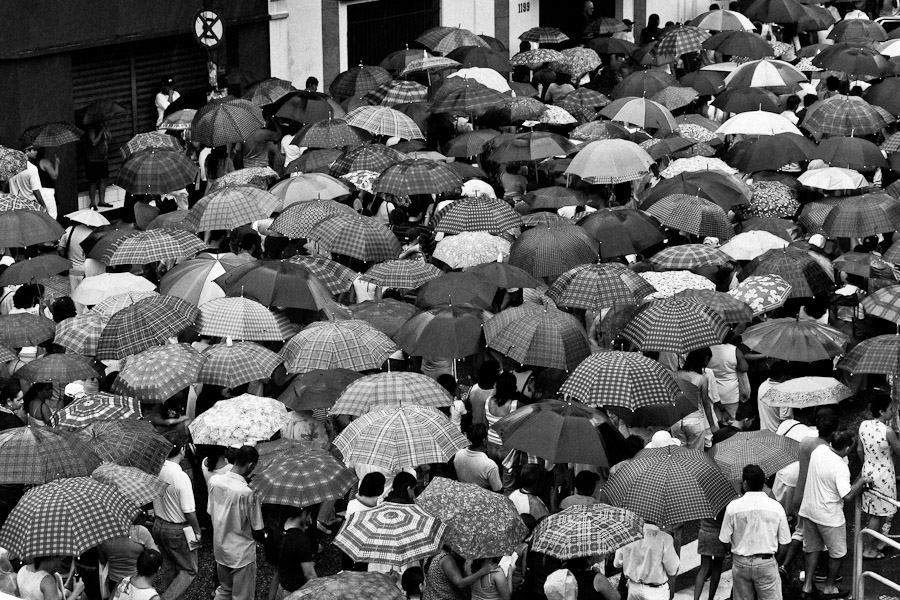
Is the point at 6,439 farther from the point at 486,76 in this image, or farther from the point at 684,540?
the point at 486,76

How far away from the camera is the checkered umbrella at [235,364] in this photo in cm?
1170

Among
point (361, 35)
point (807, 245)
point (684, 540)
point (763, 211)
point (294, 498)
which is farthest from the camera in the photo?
point (361, 35)

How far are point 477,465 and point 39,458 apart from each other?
2812 mm

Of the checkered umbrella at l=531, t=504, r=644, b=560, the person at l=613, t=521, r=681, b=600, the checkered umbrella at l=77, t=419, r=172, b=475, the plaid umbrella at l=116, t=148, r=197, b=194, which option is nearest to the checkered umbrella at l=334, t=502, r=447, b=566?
the checkered umbrella at l=531, t=504, r=644, b=560

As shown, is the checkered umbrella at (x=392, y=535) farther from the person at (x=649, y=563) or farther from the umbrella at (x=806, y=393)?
the umbrella at (x=806, y=393)

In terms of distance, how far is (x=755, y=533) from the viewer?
31.4ft

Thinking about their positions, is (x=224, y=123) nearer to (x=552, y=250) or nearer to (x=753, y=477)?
(x=552, y=250)

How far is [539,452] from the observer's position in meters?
10.4

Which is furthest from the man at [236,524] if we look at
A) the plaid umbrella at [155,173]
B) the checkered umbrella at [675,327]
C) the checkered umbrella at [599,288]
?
the plaid umbrella at [155,173]

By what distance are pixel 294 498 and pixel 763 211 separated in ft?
26.8

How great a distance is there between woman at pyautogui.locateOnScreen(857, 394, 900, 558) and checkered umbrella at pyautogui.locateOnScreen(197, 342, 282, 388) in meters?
4.31

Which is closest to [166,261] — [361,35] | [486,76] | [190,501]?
[190,501]

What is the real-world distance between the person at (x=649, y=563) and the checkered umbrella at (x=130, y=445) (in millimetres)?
3030

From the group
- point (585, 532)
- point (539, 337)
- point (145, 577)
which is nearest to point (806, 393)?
point (539, 337)
